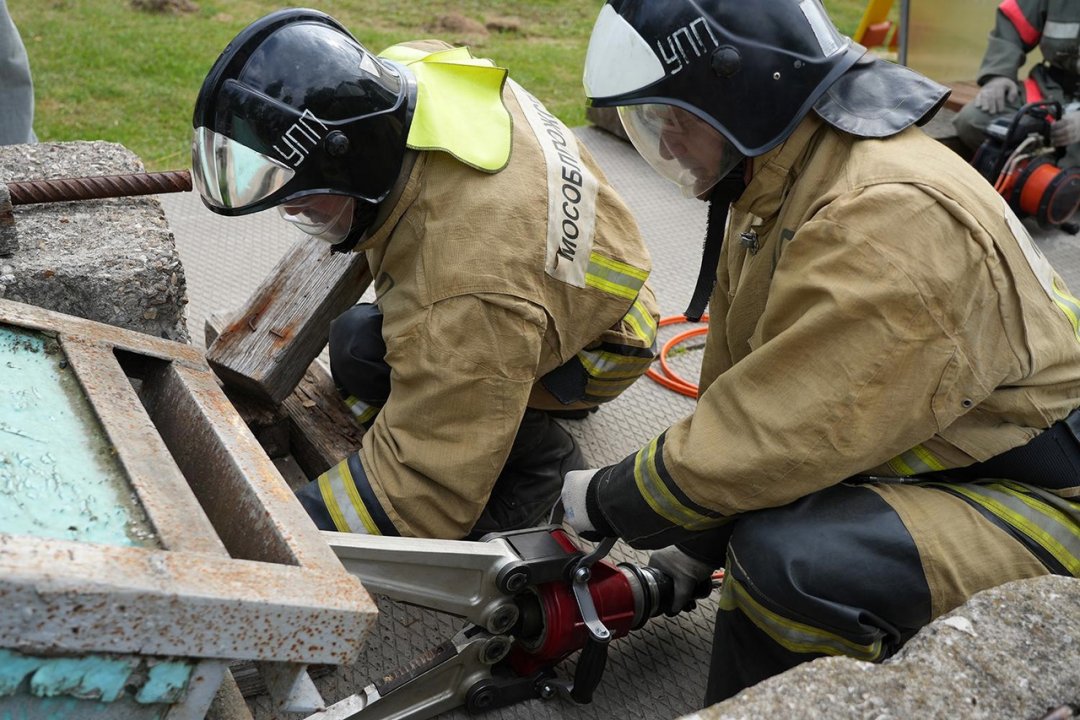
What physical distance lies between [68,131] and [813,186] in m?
5.20

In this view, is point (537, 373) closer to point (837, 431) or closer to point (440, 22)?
point (837, 431)

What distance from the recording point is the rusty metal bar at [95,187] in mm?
2379

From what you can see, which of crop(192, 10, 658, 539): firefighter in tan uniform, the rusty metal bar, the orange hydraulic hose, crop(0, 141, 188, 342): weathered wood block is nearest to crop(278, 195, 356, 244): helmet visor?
crop(192, 10, 658, 539): firefighter in tan uniform

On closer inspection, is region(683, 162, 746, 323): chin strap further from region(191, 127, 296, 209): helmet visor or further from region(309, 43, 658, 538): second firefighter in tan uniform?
region(191, 127, 296, 209): helmet visor

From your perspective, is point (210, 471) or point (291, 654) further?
point (210, 471)

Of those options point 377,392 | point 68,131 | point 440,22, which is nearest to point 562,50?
point 440,22

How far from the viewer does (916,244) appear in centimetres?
170

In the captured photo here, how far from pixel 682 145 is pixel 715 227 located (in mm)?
213

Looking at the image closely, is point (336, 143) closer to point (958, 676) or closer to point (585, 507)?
point (585, 507)

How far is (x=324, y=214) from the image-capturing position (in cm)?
226

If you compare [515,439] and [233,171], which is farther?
[515,439]

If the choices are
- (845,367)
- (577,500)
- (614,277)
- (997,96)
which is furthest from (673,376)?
(997,96)

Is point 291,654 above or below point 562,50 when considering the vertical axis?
above

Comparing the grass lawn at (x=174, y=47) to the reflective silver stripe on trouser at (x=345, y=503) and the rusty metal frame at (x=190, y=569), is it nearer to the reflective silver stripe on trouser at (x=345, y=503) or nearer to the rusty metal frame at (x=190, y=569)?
the reflective silver stripe on trouser at (x=345, y=503)
